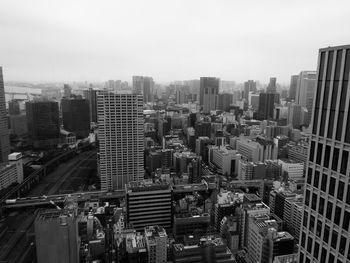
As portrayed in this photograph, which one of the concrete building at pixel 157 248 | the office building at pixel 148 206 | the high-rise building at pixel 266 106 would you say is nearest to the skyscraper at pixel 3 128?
the office building at pixel 148 206

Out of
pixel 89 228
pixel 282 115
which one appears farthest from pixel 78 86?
pixel 89 228

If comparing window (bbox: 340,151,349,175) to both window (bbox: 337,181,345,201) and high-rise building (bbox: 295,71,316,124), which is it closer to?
window (bbox: 337,181,345,201)

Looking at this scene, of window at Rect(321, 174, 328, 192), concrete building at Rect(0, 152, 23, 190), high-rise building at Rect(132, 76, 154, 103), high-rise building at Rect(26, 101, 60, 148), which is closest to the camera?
window at Rect(321, 174, 328, 192)

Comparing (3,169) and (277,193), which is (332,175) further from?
(3,169)

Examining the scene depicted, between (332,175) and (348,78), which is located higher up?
(348,78)

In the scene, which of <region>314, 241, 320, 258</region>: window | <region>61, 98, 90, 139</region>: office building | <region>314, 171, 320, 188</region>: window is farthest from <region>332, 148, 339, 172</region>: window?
<region>61, 98, 90, 139</region>: office building

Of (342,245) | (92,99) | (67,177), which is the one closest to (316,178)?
(342,245)

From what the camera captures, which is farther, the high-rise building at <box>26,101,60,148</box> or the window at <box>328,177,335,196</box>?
the high-rise building at <box>26,101,60,148</box>
